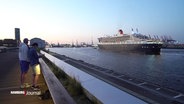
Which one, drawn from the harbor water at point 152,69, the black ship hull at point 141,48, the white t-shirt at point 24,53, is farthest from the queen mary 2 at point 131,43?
the white t-shirt at point 24,53

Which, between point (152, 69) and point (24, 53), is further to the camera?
point (152, 69)

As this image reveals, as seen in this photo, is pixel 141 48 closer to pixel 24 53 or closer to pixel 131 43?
pixel 131 43

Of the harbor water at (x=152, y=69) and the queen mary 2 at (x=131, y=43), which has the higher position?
the queen mary 2 at (x=131, y=43)

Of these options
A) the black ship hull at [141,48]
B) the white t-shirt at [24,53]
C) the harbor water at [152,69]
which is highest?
the white t-shirt at [24,53]

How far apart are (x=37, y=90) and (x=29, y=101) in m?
1.35

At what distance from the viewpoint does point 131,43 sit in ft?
305

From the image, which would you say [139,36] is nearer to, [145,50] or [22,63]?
[145,50]

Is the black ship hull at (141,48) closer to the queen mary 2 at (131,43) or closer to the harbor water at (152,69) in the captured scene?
the queen mary 2 at (131,43)

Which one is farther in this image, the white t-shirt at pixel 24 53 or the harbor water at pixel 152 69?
the harbor water at pixel 152 69

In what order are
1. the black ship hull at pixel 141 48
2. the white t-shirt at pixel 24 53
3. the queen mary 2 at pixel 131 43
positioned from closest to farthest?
1. the white t-shirt at pixel 24 53
2. the black ship hull at pixel 141 48
3. the queen mary 2 at pixel 131 43

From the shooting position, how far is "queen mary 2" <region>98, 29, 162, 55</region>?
275 ft

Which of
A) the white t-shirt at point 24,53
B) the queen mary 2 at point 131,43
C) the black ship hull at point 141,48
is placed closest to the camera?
the white t-shirt at point 24,53

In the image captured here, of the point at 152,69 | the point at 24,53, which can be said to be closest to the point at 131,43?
the point at 152,69

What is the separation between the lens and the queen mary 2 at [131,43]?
275 ft
